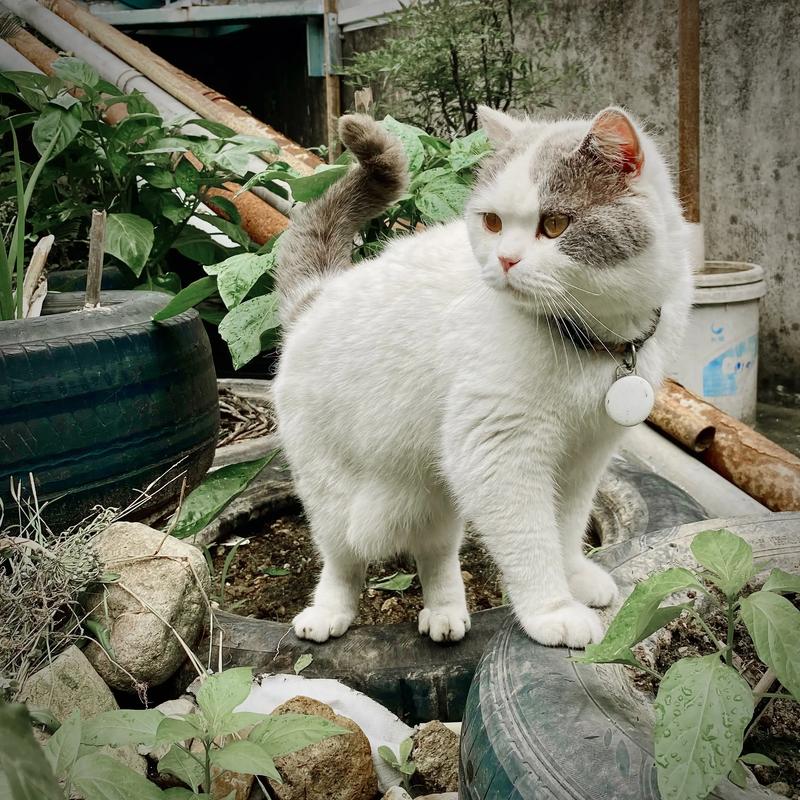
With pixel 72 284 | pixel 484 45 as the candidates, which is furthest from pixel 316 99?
pixel 72 284

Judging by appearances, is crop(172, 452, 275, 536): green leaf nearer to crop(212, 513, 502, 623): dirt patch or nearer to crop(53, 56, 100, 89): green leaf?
crop(212, 513, 502, 623): dirt patch

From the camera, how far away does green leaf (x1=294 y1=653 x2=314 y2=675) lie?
155cm

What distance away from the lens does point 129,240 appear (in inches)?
98.6

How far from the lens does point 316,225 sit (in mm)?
1850

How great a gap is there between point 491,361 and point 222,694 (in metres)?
0.65

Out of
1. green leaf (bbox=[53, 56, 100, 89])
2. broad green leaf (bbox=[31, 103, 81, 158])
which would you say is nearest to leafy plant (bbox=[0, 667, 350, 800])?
broad green leaf (bbox=[31, 103, 81, 158])

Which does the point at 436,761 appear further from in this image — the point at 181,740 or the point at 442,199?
the point at 442,199

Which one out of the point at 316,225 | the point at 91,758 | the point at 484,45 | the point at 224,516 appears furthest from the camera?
the point at 484,45

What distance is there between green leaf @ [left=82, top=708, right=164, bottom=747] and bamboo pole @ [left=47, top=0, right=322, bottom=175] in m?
2.44

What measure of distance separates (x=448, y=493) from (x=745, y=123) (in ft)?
10.5

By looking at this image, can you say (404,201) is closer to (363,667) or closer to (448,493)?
(448,493)

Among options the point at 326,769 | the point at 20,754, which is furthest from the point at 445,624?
the point at 20,754

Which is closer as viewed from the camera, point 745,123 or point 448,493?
point 448,493

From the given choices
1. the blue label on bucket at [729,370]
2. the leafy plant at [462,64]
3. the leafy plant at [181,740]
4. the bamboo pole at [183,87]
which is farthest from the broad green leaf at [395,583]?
the leafy plant at [462,64]
